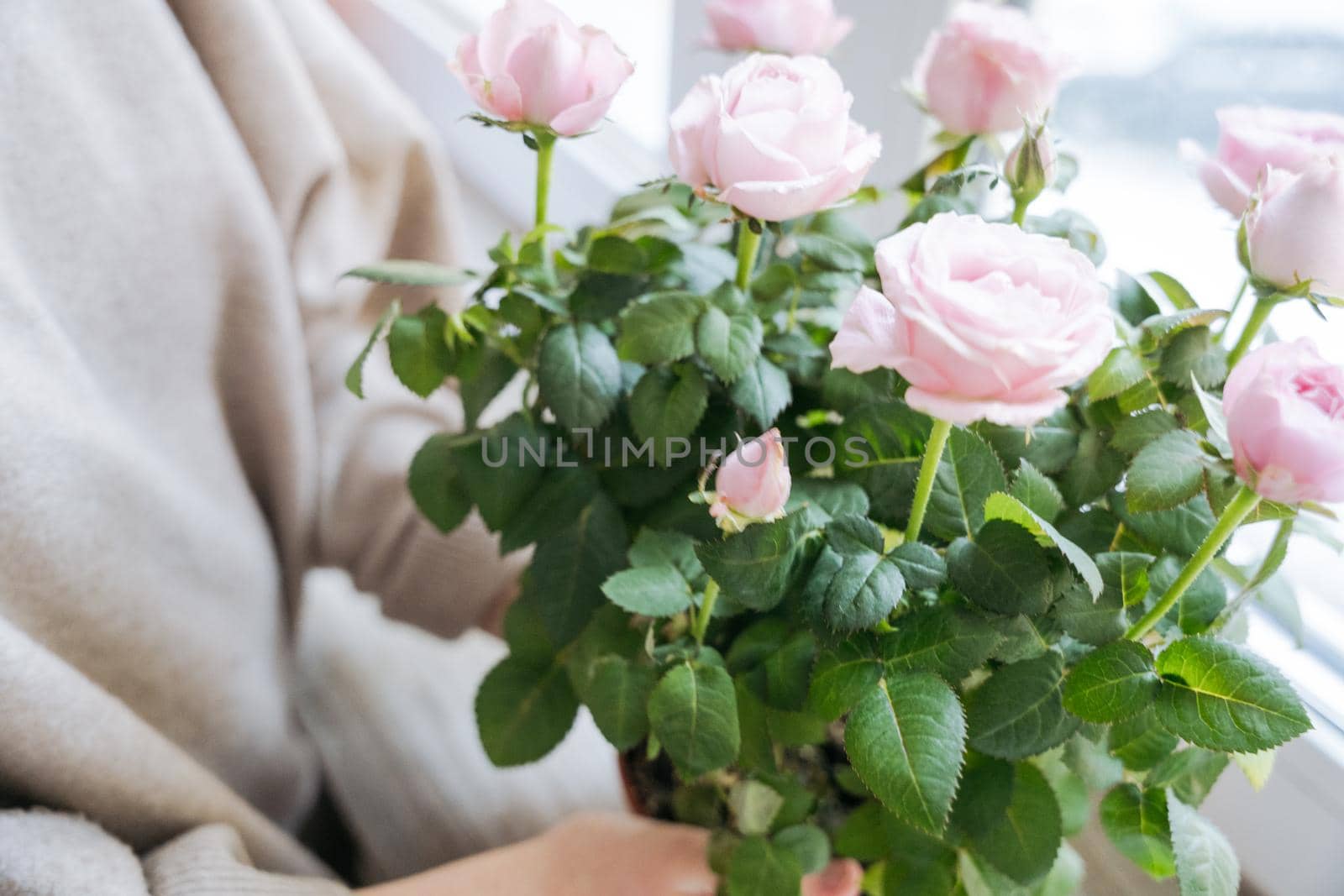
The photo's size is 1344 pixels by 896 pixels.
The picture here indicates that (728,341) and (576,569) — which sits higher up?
(728,341)

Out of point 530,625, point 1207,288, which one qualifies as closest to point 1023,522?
point 530,625

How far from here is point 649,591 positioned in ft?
1.09

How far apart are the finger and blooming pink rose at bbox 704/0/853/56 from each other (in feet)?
1.25

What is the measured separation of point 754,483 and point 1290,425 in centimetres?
14

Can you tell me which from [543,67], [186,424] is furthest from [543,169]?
[186,424]

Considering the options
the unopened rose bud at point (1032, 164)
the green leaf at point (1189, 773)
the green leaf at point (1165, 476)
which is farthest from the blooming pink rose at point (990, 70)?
the green leaf at point (1189, 773)

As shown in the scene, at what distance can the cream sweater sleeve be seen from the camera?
0.54 meters

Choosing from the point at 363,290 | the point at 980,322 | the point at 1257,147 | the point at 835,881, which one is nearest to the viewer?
the point at 980,322

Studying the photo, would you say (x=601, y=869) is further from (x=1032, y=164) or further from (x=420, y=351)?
(x=1032, y=164)

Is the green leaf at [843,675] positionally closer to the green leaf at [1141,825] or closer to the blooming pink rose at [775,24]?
the green leaf at [1141,825]

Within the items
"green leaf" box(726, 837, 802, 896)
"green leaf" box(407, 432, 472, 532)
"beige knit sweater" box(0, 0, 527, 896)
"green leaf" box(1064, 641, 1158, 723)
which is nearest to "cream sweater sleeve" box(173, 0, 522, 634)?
"beige knit sweater" box(0, 0, 527, 896)

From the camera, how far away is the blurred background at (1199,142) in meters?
A: 0.44

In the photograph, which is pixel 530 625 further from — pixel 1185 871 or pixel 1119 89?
pixel 1119 89

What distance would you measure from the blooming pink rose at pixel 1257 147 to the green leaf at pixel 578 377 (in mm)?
233
